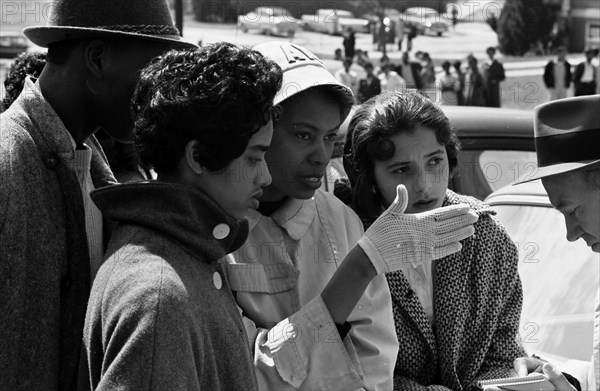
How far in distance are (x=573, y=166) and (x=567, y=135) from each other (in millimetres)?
109

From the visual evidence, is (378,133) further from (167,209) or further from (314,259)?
(167,209)

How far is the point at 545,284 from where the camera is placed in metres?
3.58

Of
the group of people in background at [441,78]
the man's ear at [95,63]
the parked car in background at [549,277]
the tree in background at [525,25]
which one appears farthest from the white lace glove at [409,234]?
the tree in background at [525,25]

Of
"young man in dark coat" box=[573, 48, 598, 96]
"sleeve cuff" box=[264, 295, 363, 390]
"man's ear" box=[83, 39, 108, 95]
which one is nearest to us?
"man's ear" box=[83, 39, 108, 95]

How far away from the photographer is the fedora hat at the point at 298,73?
2410 mm

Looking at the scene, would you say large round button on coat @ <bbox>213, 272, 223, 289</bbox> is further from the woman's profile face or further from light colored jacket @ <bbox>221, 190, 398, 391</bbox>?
the woman's profile face

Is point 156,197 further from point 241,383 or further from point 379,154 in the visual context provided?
point 379,154

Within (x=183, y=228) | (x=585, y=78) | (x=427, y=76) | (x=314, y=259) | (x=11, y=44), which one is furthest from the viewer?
(x=585, y=78)

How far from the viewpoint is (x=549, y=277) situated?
359cm

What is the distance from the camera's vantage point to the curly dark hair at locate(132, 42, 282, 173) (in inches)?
69.6

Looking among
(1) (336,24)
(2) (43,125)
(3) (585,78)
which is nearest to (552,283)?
(2) (43,125)

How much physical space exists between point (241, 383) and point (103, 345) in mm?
290

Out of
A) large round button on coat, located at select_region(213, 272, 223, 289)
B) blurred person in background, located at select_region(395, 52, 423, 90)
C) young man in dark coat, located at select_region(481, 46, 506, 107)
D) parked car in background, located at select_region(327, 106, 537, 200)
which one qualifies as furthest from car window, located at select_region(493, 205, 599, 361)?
blurred person in background, located at select_region(395, 52, 423, 90)

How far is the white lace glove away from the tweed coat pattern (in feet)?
1.63
